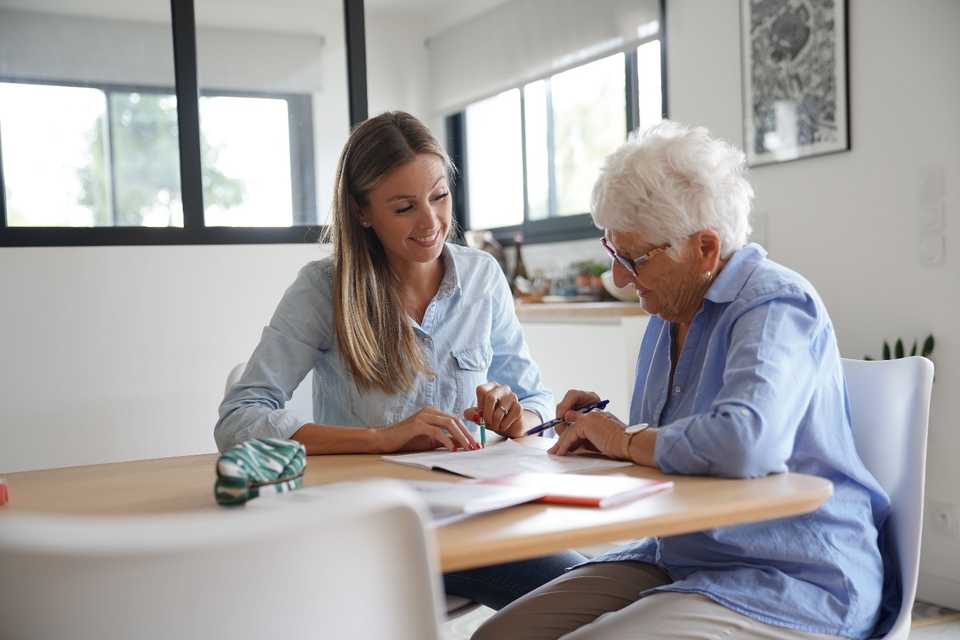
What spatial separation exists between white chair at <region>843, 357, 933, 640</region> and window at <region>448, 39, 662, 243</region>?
2.89 meters

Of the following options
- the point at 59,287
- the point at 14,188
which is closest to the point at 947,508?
the point at 59,287

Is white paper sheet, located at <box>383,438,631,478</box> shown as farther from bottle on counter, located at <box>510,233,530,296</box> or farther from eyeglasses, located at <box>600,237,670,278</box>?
bottle on counter, located at <box>510,233,530,296</box>

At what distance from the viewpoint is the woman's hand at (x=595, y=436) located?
1.41m

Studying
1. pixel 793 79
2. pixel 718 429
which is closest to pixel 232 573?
pixel 718 429

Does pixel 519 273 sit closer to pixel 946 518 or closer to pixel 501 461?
pixel 946 518

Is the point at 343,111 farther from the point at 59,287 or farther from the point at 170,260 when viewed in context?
the point at 59,287

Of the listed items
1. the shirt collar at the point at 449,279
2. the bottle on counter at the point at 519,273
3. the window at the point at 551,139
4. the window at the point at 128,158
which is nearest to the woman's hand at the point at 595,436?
the shirt collar at the point at 449,279

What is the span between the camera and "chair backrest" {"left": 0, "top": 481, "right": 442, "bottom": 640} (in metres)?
0.69

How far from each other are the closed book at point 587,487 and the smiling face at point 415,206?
769 mm

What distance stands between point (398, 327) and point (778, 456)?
2.91 feet

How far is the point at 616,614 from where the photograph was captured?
129cm


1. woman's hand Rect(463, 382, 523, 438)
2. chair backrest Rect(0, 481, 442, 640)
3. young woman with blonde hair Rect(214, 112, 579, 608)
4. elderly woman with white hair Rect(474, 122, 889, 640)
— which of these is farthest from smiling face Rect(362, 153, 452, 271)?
chair backrest Rect(0, 481, 442, 640)

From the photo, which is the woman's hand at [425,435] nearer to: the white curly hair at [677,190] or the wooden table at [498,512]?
the wooden table at [498,512]

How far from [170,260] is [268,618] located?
79.4 inches
